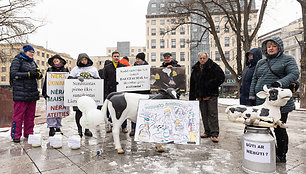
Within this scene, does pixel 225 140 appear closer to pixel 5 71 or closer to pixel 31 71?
pixel 31 71

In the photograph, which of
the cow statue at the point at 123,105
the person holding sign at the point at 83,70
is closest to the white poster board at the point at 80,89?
the person holding sign at the point at 83,70

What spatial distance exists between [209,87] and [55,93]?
360 cm

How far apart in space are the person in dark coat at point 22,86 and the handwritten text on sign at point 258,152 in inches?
172

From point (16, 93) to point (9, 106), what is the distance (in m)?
3.95

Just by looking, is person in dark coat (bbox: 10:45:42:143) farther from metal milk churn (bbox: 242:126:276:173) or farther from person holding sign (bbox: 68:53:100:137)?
metal milk churn (bbox: 242:126:276:173)

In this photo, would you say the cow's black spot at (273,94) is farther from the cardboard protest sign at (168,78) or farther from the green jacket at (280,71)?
the cardboard protest sign at (168,78)

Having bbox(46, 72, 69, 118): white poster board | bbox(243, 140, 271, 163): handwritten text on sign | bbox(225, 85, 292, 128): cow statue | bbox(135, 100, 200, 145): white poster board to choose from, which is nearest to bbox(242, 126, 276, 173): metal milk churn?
bbox(243, 140, 271, 163): handwritten text on sign

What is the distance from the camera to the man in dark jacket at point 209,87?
165 inches

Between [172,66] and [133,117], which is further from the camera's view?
[172,66]

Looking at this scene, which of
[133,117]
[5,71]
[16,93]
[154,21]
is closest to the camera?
[133,117]

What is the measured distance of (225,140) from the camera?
432 cm

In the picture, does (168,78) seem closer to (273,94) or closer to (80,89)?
(80,89)

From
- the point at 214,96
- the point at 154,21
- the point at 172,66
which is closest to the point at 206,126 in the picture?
the point at 214,96

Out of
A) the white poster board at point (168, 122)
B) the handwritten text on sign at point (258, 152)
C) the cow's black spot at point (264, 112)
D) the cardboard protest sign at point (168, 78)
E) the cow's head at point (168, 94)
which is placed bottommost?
the handwritten text on sign at point (258, 152)
